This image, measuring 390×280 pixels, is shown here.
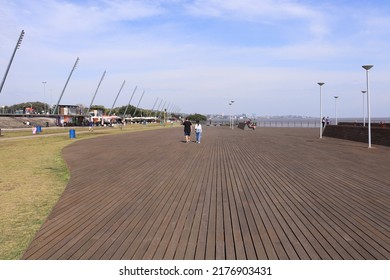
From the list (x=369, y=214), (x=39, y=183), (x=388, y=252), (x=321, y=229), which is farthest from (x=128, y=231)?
(x=39, y=183)

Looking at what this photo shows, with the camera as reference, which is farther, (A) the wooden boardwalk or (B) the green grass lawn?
(B) the green grass lawn

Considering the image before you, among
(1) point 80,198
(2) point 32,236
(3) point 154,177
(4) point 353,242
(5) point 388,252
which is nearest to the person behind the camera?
(5) point 388,252

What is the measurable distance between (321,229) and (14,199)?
578cm

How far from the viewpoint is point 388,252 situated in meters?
3.93

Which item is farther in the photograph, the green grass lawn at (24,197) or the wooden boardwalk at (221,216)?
the green grass lawn at (24,197)

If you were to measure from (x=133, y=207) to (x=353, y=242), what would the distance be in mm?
3587

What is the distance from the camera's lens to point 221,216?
17.8ft

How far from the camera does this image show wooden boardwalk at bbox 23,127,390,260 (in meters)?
4.05

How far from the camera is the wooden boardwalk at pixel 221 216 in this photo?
405cm

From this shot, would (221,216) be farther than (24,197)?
No

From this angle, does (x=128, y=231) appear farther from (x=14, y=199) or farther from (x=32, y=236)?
(x=14, y=199)

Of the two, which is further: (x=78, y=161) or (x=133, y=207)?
(x=78, y=161)
